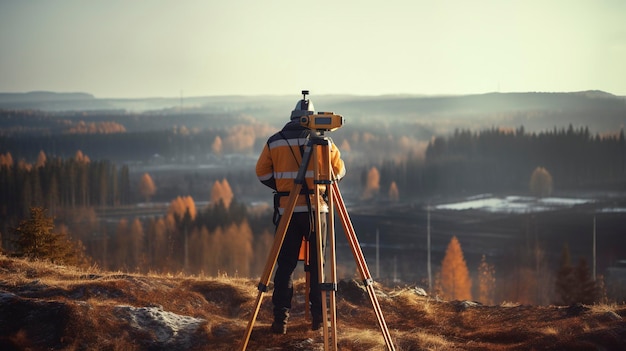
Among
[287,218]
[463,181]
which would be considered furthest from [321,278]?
[463,181]

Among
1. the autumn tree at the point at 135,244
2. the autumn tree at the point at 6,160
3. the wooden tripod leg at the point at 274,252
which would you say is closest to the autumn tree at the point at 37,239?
the wooden tripod leg at the point at 274,252

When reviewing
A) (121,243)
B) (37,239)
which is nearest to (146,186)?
(121,243)

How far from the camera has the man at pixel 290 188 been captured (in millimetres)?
9727

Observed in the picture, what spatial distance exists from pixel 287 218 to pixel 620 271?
104442 millimetres

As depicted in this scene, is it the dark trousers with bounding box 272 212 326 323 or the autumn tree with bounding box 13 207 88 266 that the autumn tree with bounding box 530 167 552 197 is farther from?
the dark trousers with bounding box 272 212 326 323

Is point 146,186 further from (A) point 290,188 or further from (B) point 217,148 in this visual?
→ (A) point 290,188

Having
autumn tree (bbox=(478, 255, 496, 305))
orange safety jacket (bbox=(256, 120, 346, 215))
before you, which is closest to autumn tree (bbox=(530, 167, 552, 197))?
autumn tree (bbox=(478, 255, 496, 305))

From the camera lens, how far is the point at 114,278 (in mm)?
12383

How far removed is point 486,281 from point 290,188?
108 meters

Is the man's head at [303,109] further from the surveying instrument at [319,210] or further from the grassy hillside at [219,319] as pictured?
the grassy hillside at [219,319]

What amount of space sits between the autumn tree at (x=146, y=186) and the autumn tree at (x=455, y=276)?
72877mm

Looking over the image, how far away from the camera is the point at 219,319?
1109cm

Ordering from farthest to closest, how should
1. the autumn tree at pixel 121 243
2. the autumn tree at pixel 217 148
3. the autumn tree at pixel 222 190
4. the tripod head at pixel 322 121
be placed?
the autumn tree at pixel 217 148, the autumn tree at pixel 222 190, the autumn tree at pixel 121 243, the tripod head at pixel 322 121

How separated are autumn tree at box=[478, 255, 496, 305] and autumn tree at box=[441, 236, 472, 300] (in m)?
2.18
